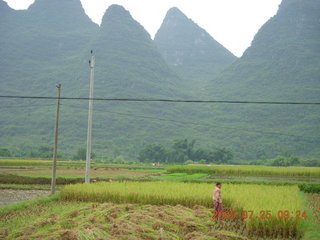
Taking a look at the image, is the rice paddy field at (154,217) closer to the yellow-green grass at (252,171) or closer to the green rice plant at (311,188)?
the green rice plant at (311,188)

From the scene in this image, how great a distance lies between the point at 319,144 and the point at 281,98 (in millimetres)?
33004

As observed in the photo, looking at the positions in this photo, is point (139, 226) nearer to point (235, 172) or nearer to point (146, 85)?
point (235, 172)

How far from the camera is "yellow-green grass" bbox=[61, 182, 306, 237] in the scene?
13.0 m

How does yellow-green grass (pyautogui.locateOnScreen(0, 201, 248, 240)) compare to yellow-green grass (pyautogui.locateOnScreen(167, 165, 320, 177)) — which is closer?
yellow-green grass (pyautogui.locateOnScreen(0, 201, 248, 240))

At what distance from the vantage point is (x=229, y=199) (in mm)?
17531

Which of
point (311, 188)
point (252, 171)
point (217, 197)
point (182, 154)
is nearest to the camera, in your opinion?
point (217, 197)

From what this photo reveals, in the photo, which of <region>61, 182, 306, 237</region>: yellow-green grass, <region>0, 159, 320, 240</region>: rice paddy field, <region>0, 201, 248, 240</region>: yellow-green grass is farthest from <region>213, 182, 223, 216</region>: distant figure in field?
<region>61, 182, 306, 237</region>: yellow-green grass

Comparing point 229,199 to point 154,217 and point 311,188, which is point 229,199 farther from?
point 311,188

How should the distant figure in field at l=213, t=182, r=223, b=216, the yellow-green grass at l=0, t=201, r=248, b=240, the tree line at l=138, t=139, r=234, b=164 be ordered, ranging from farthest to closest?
the tree line at l=138, t=139, r=234, b=164 < the distant figure in field at l=213, t=182, r=223, b=216 < the yellow-green grass at l=0, t=201, r=248, b=240

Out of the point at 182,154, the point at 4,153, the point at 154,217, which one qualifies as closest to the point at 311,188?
the point at 154,217

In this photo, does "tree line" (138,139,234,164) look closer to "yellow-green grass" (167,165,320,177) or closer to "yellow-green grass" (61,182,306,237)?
"yellow-green grass" (167,165,320,177)

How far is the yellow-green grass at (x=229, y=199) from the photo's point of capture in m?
→ 13.0

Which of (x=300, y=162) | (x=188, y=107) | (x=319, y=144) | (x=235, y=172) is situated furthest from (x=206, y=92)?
(x=235, y=172)

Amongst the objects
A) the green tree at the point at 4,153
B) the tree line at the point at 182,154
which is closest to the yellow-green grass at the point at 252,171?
the tree line at the point at 182,154
